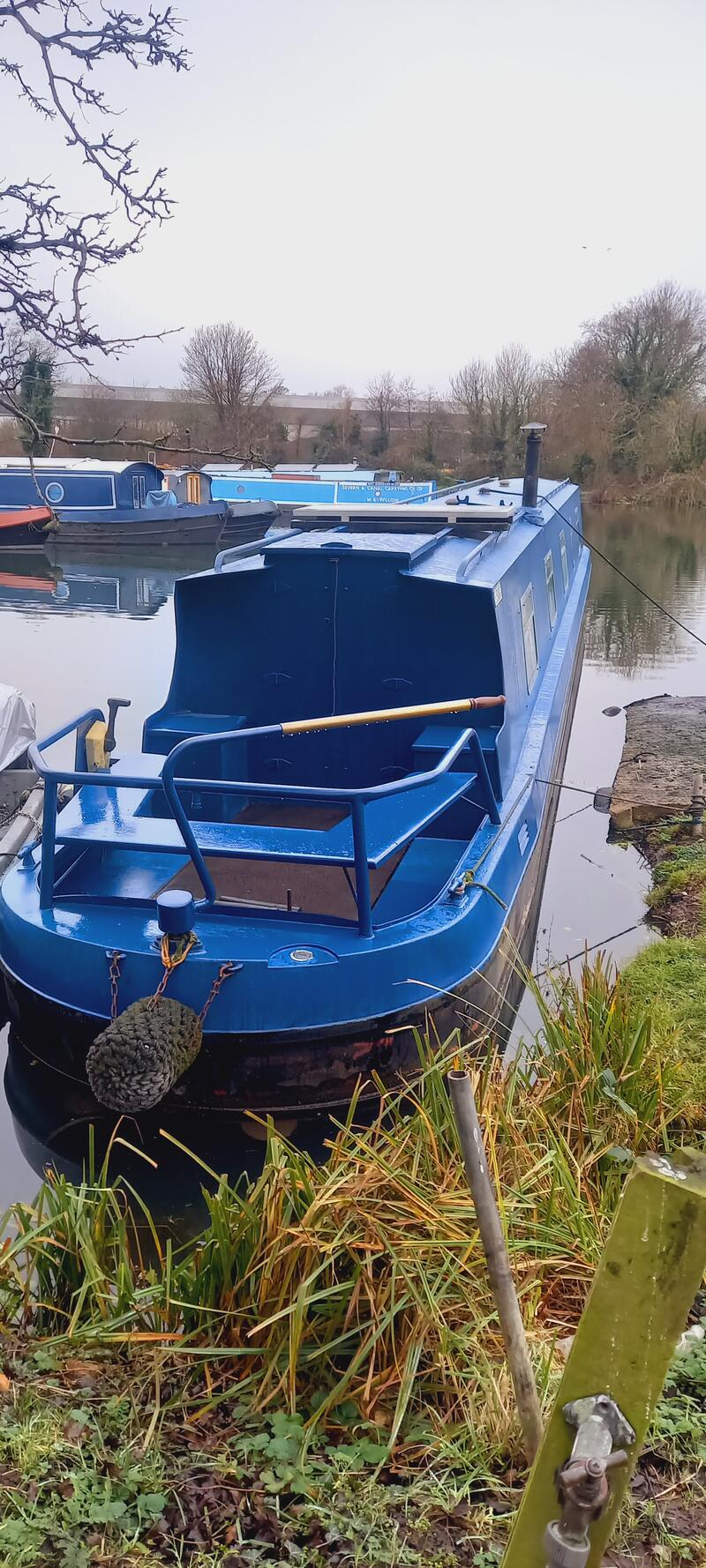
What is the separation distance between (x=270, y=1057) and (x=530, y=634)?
4869 millimetres

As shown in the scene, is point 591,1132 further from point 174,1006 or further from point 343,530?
point 343,530

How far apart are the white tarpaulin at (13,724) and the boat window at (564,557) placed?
274 inches

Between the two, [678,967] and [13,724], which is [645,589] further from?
[678,967]

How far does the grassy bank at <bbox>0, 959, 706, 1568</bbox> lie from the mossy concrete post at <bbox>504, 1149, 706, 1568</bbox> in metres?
0.78

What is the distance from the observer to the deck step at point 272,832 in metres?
4.94

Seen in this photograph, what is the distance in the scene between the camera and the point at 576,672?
49.1 feet

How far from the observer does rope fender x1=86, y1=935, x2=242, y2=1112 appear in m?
4.29

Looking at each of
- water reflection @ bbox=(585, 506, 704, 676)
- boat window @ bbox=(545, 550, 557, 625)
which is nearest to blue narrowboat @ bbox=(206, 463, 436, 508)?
water reflection @ bbox=(585, 506, 704, 676)

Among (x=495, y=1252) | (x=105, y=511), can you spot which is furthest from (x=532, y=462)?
(x=105, y=511)

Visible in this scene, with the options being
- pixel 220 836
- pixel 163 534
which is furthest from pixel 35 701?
pixel 163 534

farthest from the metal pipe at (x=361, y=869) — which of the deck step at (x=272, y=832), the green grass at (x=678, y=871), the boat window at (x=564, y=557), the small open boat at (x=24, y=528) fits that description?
the small open boat at (x=24, y=528)

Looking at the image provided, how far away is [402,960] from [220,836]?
3.54ft

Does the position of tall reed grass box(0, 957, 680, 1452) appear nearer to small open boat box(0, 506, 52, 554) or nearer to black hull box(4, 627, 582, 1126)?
black hull box(4, 627, 582, 1126)

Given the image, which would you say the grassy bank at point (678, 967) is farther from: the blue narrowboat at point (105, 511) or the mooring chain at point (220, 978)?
the blue narrowboat at point (105, 511)
